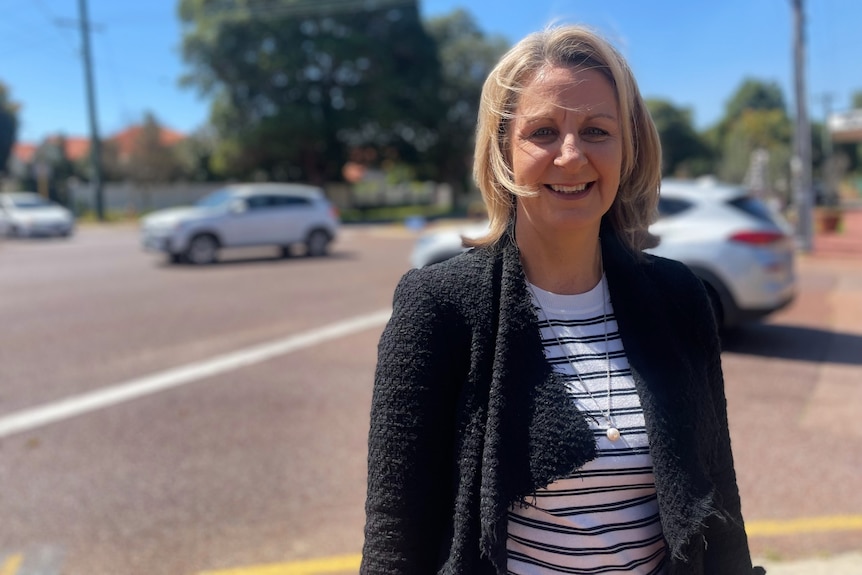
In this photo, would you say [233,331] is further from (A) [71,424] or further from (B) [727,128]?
(B) [727,128]

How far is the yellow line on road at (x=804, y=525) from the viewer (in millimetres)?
3553

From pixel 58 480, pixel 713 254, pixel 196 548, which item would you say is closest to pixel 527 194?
→ pixel 196 548

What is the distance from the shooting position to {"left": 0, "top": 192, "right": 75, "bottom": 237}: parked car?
25.4 metres

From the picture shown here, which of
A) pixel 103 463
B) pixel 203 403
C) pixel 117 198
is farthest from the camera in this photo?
pixel 117 198

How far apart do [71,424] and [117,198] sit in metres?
42.2

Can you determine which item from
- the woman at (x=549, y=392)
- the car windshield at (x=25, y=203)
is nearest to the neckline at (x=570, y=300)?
the woman at (x=549, y=392)

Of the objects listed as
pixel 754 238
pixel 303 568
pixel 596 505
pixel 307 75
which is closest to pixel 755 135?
pixel 307 75

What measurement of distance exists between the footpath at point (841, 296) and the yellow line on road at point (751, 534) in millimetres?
136

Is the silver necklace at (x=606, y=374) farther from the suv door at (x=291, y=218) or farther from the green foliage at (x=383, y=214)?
the green foliage at (x=383, y=214)

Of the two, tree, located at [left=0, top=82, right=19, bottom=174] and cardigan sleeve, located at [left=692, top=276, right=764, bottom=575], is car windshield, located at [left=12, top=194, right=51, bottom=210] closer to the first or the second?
tree, located at [left=0, top=82, right=19, bottom=174]

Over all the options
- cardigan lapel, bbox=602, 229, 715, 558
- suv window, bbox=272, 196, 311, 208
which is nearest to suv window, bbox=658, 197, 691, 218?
cardigan lapel, bbox=602, 229, 715, 558

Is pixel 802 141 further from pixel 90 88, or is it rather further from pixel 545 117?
pixel 90 88

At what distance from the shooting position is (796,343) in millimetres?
7473

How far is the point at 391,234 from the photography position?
1043 inches
